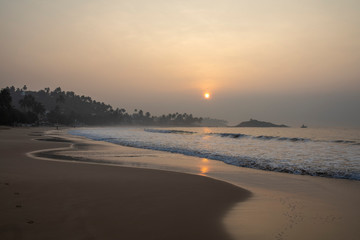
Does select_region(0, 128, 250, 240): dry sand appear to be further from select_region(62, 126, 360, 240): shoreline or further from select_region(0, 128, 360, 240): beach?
select_region(62, 126, 360, 240): shoreline

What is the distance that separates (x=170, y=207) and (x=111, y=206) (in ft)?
4.54

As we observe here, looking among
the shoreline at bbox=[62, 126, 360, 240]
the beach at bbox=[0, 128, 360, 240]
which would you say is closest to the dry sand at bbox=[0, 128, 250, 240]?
the beach at bbox=[0, 128, 360, 240]

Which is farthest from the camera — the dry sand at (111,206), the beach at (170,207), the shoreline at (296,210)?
the shoreline at (296,210)

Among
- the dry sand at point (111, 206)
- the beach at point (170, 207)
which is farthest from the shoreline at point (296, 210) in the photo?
the dry sand at point (111, 206)

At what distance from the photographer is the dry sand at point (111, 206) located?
4.70 metres

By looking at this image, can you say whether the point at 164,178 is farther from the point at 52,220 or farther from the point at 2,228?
the point at 2,228

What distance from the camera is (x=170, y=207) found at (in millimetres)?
6328

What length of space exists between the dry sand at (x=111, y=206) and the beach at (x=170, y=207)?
2 centimetres

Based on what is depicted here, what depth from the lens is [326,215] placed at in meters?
6.02

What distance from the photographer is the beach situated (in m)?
4.80

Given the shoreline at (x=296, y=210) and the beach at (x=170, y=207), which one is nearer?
the beach at (x=170, y=207)

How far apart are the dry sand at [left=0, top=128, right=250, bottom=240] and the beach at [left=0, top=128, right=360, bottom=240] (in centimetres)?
2

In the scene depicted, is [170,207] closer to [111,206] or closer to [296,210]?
[111,206]

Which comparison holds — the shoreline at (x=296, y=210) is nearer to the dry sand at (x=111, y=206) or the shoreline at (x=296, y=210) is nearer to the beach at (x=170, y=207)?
the beach at (x=170, y=207)
